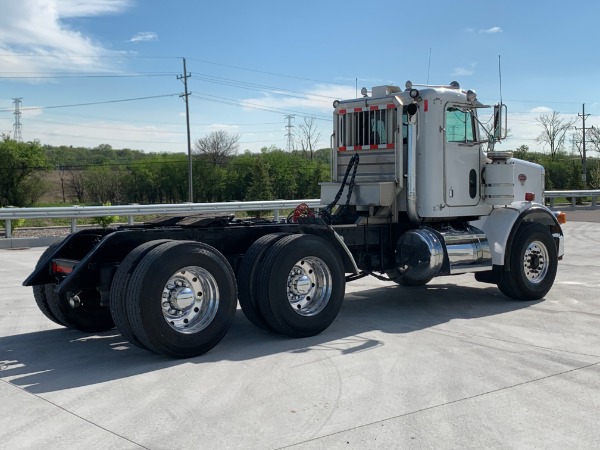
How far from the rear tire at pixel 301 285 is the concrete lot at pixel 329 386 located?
216 millimetres

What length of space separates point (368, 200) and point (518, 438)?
512 centimetres

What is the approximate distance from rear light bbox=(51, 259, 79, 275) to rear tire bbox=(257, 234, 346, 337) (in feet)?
6.29

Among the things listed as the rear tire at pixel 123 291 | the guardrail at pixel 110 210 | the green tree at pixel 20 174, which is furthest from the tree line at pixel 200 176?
the rear tire at pixel 123 291

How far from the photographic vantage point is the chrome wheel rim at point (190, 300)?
6.65m

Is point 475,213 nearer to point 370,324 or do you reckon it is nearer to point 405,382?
point 370,324

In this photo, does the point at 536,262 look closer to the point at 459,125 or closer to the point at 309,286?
the point at 459,125

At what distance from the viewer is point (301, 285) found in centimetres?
761

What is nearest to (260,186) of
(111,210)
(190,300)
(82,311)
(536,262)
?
(111,210)

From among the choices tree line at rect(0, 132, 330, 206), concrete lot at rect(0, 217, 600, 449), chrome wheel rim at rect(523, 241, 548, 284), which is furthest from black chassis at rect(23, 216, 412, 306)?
tree line at rect(0, 132, 330, 206)

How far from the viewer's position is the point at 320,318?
7633mm

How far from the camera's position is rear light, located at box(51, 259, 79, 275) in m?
6.95

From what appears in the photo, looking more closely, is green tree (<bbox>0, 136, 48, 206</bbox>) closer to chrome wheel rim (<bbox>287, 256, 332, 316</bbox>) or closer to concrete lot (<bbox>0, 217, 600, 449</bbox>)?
concrete lot (<bbox>0, 217, 600, 449</bbox>)

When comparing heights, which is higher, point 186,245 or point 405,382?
point 186,245

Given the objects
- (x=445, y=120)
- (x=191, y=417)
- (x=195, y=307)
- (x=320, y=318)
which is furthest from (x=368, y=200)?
(x=191, y=417)
